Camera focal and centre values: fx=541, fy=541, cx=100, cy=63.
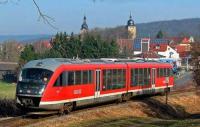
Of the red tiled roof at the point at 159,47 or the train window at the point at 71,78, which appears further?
the red tiled roof at the point at 159,47

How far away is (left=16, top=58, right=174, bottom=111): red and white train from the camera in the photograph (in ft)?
76.4

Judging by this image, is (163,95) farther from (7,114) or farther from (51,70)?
(51,70)

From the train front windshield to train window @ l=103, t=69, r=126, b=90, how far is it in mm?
5649

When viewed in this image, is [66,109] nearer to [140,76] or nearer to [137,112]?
[137,112]

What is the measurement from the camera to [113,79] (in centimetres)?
3014

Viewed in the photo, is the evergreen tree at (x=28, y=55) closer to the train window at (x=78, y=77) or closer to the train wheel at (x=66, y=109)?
the train window at (x=78, y=77)

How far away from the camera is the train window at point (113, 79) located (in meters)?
29.1

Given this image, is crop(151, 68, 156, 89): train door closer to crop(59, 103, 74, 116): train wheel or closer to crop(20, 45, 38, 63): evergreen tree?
crop(59, 103, 74, 116): train wheel

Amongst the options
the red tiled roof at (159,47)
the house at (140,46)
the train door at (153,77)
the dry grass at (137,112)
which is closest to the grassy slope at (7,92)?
the train door at (153,77)

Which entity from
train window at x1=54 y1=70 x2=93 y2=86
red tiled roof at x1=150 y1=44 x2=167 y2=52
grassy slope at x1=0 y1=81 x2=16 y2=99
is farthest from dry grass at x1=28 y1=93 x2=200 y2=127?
red tiled roof at x1=150 y1=44 x2=167 y2=52

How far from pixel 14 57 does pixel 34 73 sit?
126m

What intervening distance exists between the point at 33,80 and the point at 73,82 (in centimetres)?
228

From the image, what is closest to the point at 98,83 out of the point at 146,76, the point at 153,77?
the point at 146,76

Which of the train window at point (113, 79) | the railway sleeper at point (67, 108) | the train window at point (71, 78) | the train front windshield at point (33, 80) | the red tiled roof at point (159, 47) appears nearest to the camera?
the train front windshield at point (33, 80)
